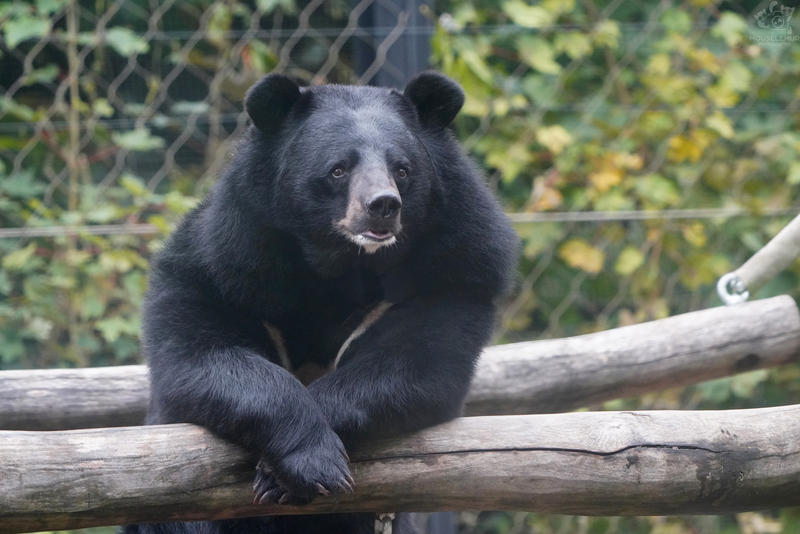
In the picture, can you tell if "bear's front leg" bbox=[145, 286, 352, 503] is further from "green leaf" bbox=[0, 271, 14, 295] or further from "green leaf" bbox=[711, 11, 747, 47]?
"green leaf" bbox=[711, 11, 747, 47]

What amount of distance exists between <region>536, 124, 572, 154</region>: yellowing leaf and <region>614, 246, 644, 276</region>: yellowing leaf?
502 millimetres

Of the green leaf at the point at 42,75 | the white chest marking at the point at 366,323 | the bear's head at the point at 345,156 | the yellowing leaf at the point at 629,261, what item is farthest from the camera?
the yellowing leaf at the point at 629,261

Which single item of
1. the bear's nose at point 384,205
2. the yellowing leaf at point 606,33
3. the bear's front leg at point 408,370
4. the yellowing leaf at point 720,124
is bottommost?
the bear's front leg at point 408,370

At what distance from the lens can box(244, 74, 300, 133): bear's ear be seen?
92.4 inches

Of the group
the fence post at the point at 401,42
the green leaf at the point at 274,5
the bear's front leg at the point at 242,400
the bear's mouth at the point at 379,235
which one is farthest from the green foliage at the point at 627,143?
the bear's front leg at the point at 242,400

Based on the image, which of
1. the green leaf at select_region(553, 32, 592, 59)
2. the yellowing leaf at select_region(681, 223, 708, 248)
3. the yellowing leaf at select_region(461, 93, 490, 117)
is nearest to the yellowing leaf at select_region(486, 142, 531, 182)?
the yellowing leaf at select_region(461, 93, 490, 117)

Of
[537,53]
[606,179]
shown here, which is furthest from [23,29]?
[606,179]

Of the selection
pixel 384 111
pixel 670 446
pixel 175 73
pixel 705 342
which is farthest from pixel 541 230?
pixel 670 446

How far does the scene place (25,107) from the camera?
405 centimetres

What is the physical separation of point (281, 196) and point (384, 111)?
31 centimetres

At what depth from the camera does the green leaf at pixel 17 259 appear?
3.73 meters

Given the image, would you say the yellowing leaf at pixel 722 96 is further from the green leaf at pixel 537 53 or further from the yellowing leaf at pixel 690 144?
the green leaf at pixel 537 53

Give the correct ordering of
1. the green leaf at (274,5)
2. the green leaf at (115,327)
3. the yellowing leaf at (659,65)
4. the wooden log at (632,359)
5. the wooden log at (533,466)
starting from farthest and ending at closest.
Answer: the yellowing leaf at (659,65)
the green leaf at (274,5)
the green leaf at (115,327)
the wooden log at (632,359)
the wooden log at (533,466)

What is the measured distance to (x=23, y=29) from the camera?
3.92m
